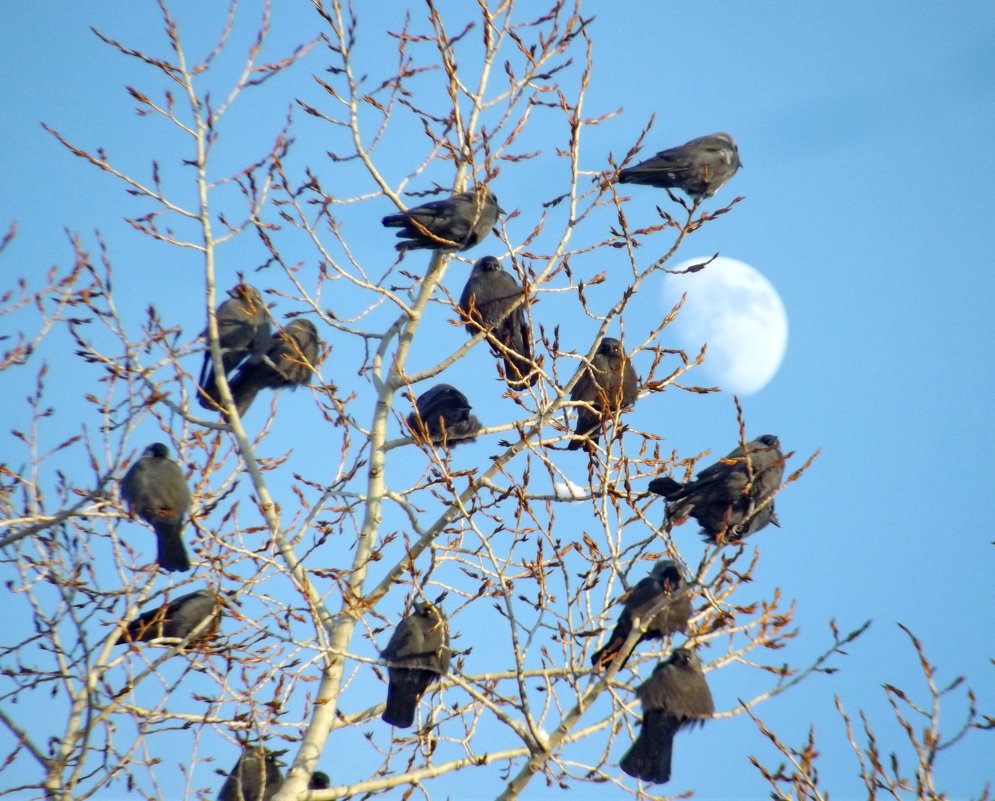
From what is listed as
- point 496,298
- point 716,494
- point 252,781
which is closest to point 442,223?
point 496,298

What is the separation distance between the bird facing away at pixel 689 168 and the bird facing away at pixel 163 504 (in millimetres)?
4098

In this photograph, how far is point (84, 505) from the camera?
6254 millimetres

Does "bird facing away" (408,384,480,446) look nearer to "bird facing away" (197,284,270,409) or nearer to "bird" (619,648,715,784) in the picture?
"bird facing away" (197,284,270,409)

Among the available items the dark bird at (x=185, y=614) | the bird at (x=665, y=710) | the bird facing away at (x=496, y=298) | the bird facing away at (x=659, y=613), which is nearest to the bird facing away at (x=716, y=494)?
the bird facing away at (x=659, y=613)

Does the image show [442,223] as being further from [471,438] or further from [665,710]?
[665,710]

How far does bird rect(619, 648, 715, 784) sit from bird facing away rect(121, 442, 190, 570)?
3.40 m

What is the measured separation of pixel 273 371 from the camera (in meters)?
8.41

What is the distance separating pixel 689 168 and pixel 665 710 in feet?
13.8

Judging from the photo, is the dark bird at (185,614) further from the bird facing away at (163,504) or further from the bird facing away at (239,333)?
the bird facing away at (239,333)

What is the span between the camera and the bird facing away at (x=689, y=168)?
25.7ft

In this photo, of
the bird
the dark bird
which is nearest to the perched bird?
the dark bird

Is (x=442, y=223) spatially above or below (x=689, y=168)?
below

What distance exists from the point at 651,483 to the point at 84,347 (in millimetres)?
3737

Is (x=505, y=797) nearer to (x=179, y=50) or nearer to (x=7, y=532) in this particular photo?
(x=7, y=532)
